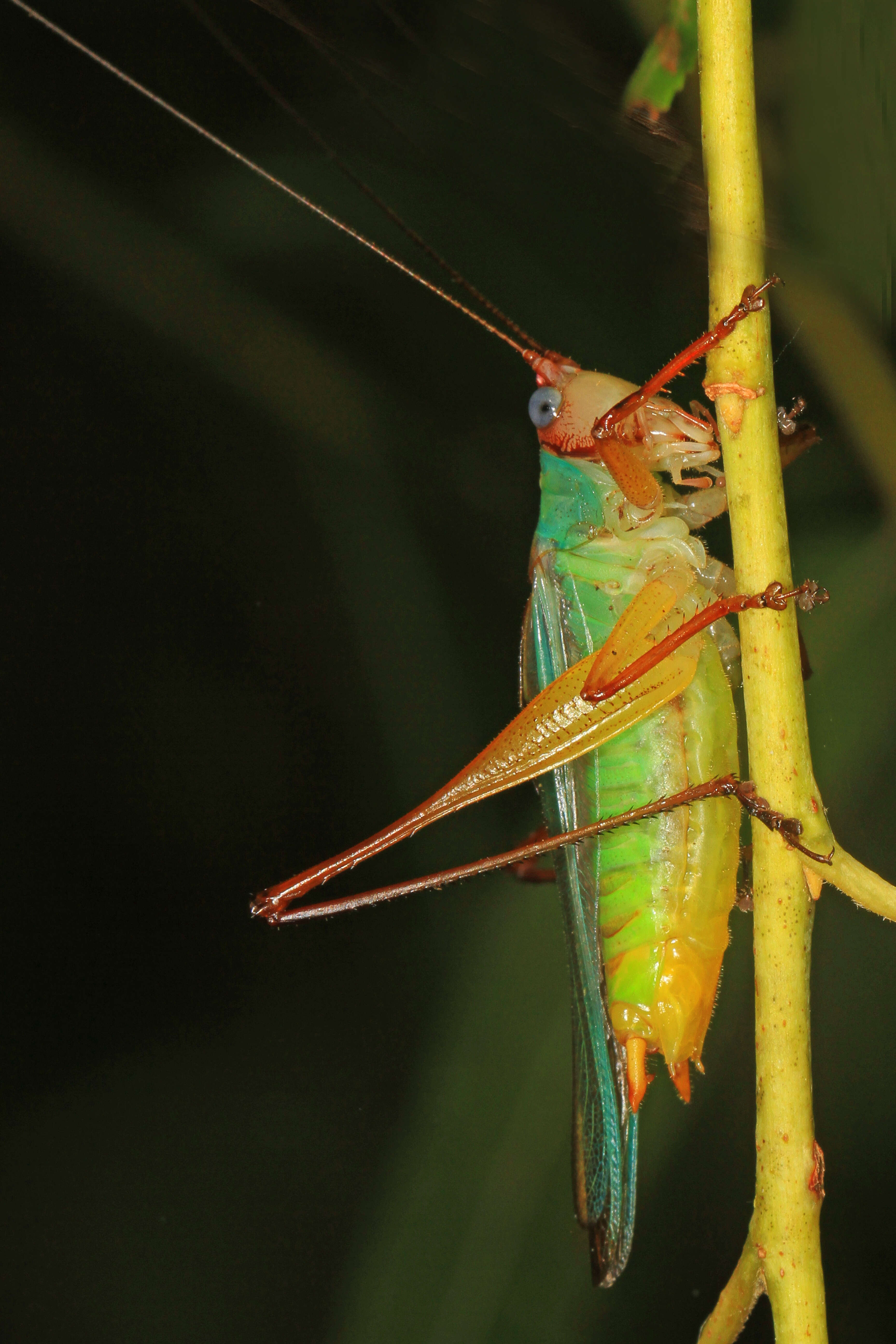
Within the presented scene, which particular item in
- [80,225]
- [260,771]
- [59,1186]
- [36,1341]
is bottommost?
[36,1341]

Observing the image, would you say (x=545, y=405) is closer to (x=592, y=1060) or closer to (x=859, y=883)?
(x=859, y=883)

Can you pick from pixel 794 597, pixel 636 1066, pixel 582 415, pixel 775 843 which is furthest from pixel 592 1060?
pixel 582 415

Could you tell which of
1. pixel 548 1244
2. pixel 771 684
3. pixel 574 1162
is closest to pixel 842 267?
pixel 771 684

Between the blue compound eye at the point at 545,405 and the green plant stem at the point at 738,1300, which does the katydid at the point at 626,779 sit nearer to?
the blue compound eye at the point at 545,405

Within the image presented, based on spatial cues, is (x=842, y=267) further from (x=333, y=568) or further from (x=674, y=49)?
(x=333, y=568)

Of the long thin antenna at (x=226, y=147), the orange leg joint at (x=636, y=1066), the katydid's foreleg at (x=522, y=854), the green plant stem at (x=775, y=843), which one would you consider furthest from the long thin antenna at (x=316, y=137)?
the orange leg joint at (x=636, y=1066)

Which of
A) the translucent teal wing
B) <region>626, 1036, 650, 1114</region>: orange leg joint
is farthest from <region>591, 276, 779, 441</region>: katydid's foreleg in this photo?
<region>626, 1036, 650, 1114</region>: orange leg joint
